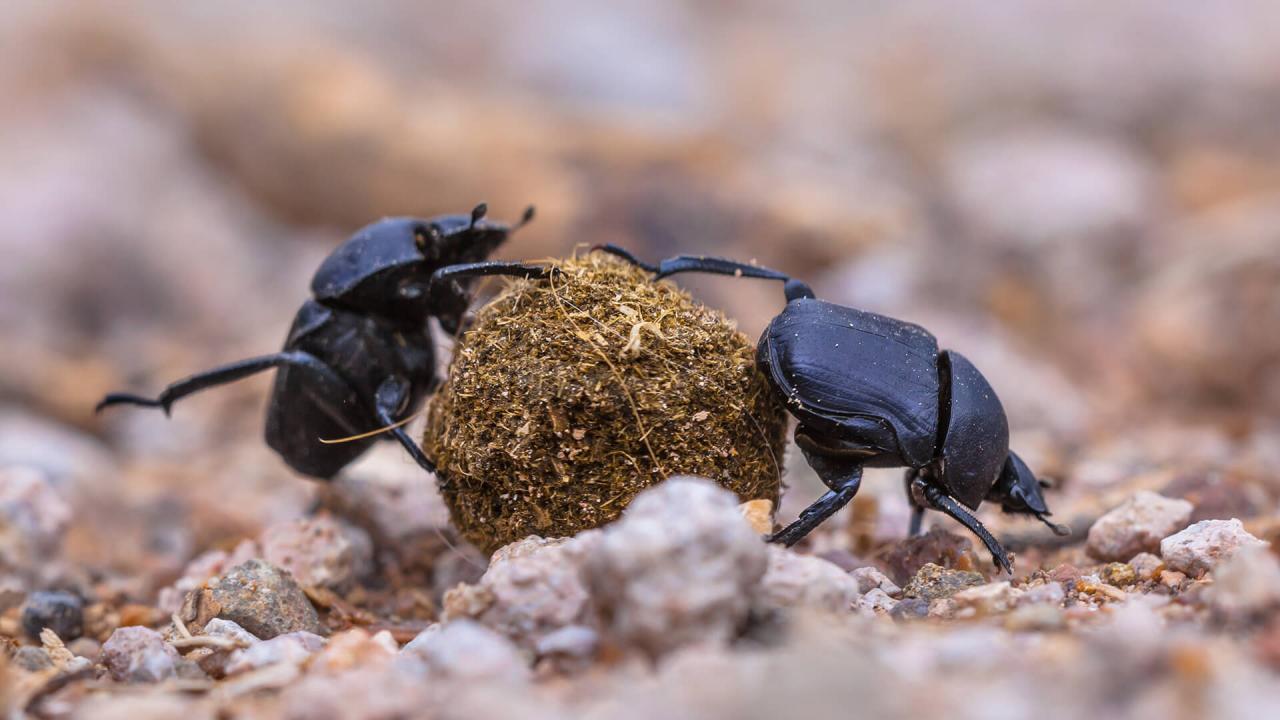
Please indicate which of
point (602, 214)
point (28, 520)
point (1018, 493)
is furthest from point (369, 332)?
point (602, 214)

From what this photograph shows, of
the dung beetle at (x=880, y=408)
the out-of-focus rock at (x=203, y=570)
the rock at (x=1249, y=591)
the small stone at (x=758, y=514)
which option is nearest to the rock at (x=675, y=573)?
the small stone at (x=758, y=514)

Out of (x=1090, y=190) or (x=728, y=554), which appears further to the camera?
(x=1090, y=190)

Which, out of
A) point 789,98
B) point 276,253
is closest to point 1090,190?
point 789,98

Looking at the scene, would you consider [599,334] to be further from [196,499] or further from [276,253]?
[276,253]

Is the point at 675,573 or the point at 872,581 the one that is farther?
the point at 872,581

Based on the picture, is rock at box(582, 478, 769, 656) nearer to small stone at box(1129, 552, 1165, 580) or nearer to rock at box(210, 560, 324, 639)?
rock at box(210, 560, 324, 639)

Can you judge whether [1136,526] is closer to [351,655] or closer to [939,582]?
[939,582]
